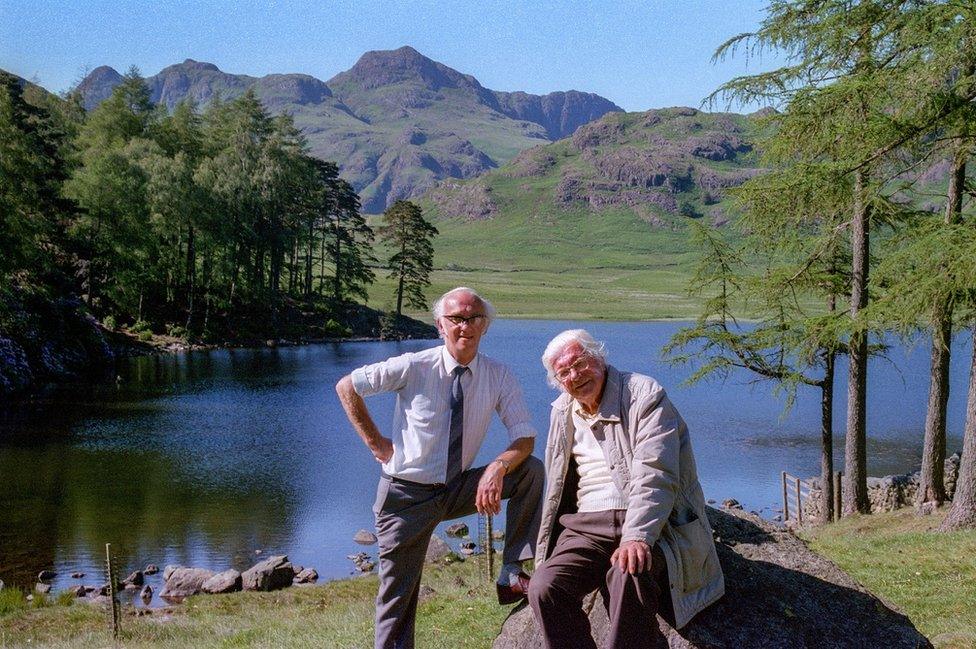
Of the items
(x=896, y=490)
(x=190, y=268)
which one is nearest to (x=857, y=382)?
(x=896, y=490)

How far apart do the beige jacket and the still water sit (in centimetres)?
1158

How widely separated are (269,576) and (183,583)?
1.46 m

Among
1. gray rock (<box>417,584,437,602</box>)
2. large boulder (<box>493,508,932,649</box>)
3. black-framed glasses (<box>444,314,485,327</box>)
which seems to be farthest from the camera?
gray rock (<box>417,584,437,602</box>)

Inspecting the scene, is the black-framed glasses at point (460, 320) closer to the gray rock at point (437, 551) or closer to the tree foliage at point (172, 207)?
the gray rock at point (437, 551)

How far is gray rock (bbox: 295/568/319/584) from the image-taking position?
51.0ft

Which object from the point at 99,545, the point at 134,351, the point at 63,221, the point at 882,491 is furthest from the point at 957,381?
the point at 63,221

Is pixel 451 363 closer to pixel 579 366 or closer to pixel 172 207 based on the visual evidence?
pixel 579 366

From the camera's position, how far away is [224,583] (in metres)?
14.5

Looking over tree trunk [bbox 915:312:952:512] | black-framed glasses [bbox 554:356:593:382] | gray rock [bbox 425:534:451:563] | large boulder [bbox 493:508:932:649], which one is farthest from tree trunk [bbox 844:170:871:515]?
black-framed glasses [bbox 554:356:593:382]

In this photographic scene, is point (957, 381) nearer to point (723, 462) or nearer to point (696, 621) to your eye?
point (723, 462)

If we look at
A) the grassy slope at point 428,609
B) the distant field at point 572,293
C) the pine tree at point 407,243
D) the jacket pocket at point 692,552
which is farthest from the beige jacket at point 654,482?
the distant field at point 572,293

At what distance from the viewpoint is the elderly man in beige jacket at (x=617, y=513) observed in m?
4.71

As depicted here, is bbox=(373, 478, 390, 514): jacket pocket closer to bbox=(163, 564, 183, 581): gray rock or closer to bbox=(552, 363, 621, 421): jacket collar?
bbox=(552, 363, 621, 421): jacket collar

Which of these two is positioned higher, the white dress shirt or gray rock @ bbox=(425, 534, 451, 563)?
the white dress shirt
